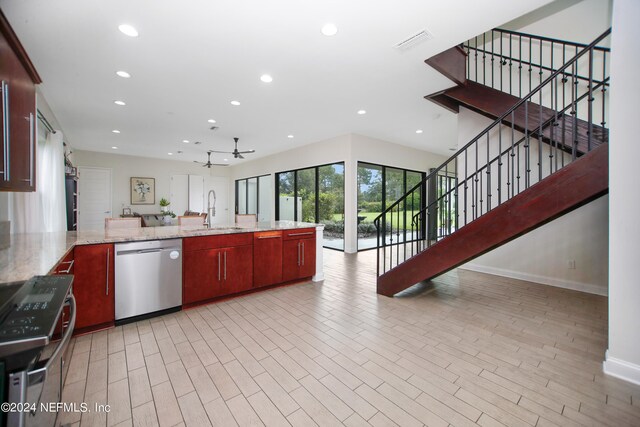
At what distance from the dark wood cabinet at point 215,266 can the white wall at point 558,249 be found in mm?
3841

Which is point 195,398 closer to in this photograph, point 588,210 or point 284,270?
point 284,270

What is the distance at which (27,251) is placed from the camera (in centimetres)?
201

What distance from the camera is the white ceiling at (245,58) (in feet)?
7.72

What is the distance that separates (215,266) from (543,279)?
15.4 feet

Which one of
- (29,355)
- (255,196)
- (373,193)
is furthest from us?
(255,196)

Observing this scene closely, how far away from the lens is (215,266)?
321 cm

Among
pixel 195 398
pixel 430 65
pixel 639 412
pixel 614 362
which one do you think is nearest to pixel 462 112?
pixel 430 65

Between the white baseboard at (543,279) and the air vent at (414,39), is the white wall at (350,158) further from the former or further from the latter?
the air vent at (414,39)

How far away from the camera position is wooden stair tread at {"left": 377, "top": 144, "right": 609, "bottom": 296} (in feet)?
7.44

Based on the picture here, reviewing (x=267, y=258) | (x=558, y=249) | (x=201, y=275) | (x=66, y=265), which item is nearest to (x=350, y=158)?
(x=267, y=258)

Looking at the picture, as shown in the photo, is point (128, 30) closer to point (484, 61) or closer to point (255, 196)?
point (484, 61)

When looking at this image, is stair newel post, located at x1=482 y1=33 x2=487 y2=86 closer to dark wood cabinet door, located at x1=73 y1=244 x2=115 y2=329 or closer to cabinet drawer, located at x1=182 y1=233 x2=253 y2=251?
cabinet drawer, located at x1=182 y1=233 x2=253 y2=251

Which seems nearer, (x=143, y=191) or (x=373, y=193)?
(x=373, y=193)

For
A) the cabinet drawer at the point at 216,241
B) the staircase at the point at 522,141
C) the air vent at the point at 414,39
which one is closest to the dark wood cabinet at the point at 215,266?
the cabinet drawer at the point at 216,241
